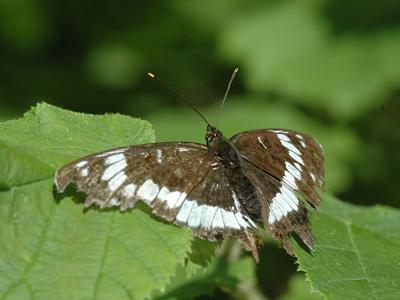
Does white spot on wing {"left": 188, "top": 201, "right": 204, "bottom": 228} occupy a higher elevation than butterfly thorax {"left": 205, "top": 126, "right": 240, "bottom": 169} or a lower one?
lower

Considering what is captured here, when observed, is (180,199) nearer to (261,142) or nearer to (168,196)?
(168,196)

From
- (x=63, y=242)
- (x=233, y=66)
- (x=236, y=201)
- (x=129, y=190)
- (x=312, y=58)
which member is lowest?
(x=63, y=242)

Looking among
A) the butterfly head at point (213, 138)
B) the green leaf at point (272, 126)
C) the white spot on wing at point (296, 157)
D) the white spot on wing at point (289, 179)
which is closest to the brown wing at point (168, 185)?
the butterfly head at point (213, 138)

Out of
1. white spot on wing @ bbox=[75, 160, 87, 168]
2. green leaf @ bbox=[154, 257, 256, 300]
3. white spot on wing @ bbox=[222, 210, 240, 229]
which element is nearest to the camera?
white spot on wing @ bbox=[75, 160, 87, 168]

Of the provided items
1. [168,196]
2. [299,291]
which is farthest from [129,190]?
[299,291]

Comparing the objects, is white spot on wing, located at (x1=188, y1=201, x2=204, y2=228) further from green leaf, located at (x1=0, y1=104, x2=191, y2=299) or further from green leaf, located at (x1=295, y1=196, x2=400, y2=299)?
green leaf, located at (x1=295, y1=196, x2=400, y2=299)

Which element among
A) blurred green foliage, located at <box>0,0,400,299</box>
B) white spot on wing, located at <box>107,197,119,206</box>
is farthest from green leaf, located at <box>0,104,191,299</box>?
blurred green foliage, located at <box>0,0,400,299</box>
